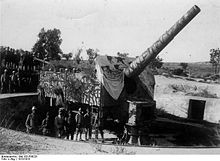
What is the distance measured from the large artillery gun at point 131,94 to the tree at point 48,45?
3.61ft

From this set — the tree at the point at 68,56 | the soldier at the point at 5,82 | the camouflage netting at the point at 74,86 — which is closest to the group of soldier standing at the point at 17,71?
the soldier at the point at 5,82

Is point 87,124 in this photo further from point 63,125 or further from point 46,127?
point 46,127

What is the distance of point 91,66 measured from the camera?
9.09 meters

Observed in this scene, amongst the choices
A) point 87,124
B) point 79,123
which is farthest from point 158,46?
point 79,123

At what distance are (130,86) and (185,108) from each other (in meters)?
2.22

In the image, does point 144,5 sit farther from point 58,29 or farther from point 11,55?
point 11,55

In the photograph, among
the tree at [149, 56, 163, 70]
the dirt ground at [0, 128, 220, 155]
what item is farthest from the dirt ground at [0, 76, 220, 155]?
the tree at [149, 56, 163, 70]

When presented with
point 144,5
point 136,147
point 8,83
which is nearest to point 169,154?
point 136,147

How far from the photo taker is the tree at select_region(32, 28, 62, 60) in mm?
8672

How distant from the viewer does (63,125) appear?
8875 millimetres

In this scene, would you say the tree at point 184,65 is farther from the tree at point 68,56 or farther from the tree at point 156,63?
the tree at point 68,56

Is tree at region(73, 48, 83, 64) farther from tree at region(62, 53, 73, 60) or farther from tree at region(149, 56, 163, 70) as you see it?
tree at region(149, 56, 163, 70)

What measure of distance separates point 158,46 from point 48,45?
281 cm

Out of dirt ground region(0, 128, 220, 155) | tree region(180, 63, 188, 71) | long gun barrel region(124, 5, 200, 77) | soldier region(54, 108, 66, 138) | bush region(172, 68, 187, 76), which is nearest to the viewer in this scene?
dirt ground region(0, 128, 220, 155)
